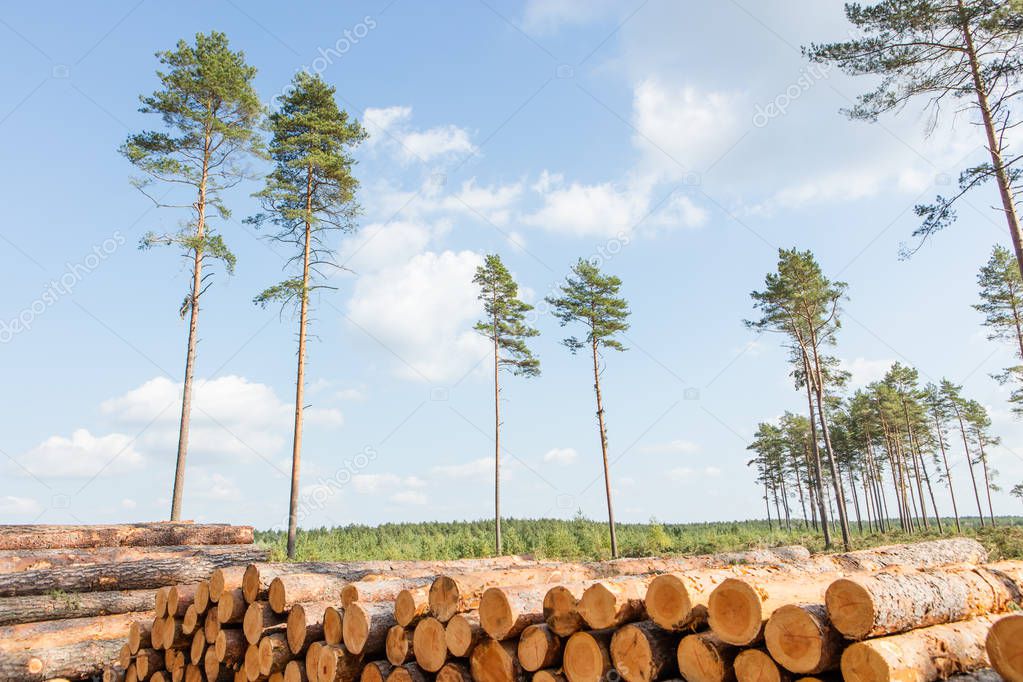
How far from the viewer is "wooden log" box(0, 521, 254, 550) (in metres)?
11.7

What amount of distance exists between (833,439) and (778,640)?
52.1 meters

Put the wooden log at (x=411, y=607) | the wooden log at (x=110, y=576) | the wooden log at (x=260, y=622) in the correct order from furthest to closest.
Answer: the wooden log at (x=110, y=576) < the wooden log at (x=260, y=622) < the wooden log at (x=411, y=607)

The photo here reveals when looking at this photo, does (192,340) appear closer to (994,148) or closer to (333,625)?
(333,625)

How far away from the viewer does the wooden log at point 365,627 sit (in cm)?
532

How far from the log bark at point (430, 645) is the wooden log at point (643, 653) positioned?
1.50 meters

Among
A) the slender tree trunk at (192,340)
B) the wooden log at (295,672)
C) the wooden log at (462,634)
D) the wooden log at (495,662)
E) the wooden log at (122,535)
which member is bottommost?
the wooden log at (295,672)

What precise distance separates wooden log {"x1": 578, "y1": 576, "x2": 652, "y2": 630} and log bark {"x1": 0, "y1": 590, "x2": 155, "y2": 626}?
8.65 metres

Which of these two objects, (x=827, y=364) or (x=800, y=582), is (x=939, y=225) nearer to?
(x=800, y=582)

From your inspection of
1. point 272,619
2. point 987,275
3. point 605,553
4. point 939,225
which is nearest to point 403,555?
point 605,553

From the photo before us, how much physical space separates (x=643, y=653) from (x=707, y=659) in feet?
1.40

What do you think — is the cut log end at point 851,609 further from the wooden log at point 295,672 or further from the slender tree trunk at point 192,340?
the slender tree trunk at point 192,340

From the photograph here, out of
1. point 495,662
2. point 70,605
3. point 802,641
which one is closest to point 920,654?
point 802,641

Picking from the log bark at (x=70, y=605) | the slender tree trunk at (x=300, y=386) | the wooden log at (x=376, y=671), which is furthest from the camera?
the slender tree trunk at (x=300, y=386)

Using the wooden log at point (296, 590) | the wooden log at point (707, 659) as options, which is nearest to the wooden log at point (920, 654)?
the wooden log at point (707, 659)
